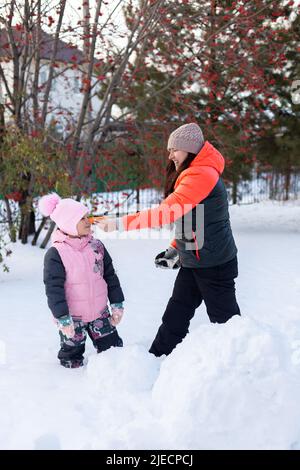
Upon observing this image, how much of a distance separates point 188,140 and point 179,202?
1.35 ft

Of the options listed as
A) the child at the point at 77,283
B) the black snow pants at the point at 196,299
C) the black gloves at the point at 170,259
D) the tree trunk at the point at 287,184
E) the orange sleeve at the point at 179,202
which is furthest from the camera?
the tree trunk at the point at 287,184

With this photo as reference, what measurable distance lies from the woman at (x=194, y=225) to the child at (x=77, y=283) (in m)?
0.27

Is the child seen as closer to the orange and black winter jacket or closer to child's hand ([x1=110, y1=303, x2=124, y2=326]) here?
child's hand ([x1=110, y1=303, x2=124, y2=326])

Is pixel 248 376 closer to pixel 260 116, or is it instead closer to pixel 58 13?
pixel 58 13

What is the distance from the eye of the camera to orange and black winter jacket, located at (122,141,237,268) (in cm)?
318

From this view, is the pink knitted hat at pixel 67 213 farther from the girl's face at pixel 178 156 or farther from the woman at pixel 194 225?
the girl's face at pixel 178 156

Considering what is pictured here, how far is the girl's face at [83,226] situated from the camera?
332 cm

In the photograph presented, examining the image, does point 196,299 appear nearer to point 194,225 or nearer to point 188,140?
point 194,225

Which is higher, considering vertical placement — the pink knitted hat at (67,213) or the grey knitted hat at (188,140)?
the grey knitted hat at (188,140)

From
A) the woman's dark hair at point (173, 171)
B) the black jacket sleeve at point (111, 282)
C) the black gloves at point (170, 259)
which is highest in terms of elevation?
the woman's dark hair at point (173, 171)

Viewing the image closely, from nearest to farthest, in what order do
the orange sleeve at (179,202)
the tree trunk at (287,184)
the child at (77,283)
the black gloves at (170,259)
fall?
the orange sleeve at (179,202) → the child at (77,283) → the black gloves at (170,259) → the tree trunk at (287,184)

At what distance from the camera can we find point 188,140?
3.29 meters

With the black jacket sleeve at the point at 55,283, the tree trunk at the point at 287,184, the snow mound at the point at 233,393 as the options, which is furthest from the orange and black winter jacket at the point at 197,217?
the tree trunk at the point at 287,184

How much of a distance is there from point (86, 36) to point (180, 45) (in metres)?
1.90
